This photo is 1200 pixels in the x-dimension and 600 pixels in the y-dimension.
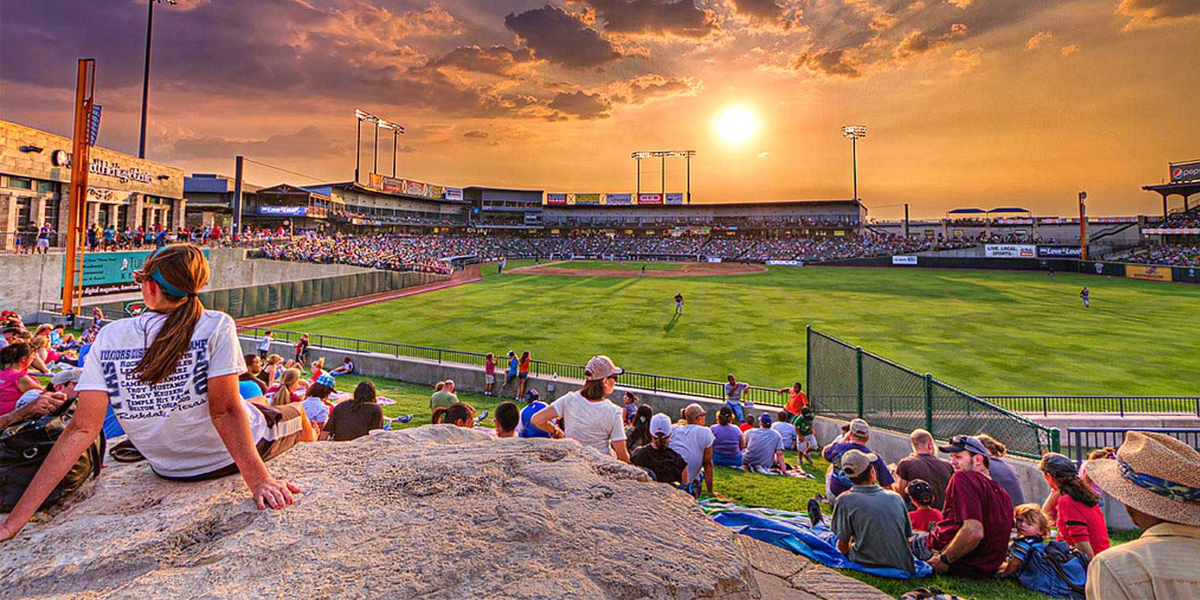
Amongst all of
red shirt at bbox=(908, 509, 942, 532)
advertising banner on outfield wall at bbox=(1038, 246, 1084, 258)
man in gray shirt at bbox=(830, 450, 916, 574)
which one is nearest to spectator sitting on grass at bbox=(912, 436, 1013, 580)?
man in gray shirt at bbox=(830, 450, 916, 574)

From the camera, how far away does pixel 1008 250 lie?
229 feet

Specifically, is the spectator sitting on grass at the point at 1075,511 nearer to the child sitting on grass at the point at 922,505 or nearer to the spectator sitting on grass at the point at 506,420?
the child sitting on grass at the point at 922,505

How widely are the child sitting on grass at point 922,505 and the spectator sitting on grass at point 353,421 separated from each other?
6.20 m

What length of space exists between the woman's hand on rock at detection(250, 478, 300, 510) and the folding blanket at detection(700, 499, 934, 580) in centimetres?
321

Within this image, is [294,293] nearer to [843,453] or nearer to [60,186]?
[60,186]

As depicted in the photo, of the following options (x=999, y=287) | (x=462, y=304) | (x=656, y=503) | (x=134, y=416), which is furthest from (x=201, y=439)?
(x=999, y=287)

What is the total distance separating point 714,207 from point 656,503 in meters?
112

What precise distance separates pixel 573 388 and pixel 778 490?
8837 millimetres

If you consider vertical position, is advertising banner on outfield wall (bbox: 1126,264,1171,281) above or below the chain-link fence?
above

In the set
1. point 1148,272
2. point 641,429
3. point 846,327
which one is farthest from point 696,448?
point 1148,272

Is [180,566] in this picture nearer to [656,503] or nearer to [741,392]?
[656,503]

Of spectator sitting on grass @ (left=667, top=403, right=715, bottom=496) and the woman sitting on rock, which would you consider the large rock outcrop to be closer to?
the woman sitting on rock

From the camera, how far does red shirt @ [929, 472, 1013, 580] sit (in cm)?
475

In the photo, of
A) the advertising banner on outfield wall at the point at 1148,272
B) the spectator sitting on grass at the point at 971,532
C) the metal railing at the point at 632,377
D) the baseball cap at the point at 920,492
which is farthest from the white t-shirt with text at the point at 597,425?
the advertising banner on outfield wall at the point at 1148,272
